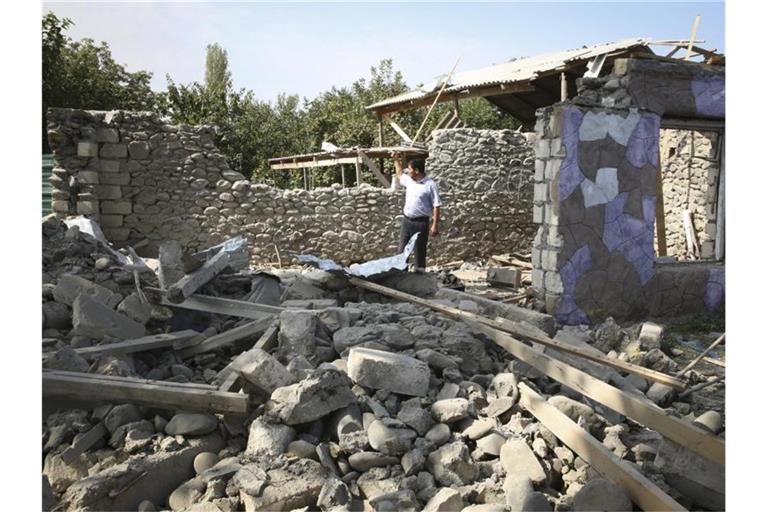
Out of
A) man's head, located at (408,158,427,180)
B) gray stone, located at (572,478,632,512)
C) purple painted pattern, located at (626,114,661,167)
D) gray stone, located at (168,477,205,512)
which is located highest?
purple painted pattern, located at (626,114,661,167)

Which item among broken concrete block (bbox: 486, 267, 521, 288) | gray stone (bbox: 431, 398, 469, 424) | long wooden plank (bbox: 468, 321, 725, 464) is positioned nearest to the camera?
long wooden plank (bbox: 468, 321, 725, 464)

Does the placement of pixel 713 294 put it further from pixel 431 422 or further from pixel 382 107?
pixel 382 107

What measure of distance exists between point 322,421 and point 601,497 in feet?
4.74

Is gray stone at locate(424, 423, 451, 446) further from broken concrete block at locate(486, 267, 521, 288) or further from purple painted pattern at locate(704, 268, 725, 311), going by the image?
purple painted pattern at locate(704, 268, 725, 311)

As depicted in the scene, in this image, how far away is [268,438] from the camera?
114 inches

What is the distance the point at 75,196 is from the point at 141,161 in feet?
3.90

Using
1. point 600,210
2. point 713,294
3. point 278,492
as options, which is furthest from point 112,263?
point 713,294

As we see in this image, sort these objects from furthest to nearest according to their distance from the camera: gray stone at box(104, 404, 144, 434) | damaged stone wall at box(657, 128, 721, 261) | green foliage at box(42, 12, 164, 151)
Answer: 1. green foliage at box(42, 12, 164, 151)
2. damaged stone wall at box(657, 128, 721, 261)
3. gray stone at box(104, 404, 144, 434)

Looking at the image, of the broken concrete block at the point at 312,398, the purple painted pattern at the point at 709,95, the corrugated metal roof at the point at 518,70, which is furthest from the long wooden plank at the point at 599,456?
the corrugated metal roof at the point at 518,70

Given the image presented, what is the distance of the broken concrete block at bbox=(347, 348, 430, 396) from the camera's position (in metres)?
3.39

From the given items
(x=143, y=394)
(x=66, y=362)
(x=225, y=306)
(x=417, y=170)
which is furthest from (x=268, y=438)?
(x=417, y=170)

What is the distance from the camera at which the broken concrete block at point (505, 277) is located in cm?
759

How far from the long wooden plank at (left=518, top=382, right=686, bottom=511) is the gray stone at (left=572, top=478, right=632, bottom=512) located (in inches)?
2.7

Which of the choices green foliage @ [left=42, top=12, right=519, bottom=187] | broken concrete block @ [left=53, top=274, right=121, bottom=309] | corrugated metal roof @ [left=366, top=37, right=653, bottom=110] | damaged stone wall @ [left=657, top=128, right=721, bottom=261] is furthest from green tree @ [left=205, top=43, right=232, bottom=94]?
broken concrete block @ [left=53, top=274, right=121, bottom=309]
